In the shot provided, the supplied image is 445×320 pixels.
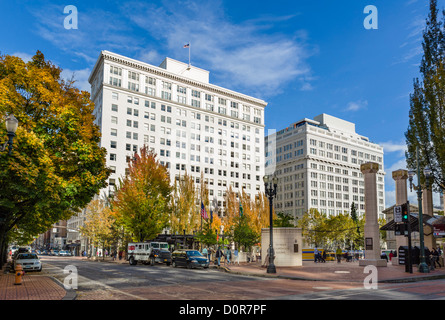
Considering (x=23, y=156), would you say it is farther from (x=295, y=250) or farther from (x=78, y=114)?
(x=295, y=250)

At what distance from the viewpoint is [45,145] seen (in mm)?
22812

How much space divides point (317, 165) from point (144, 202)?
96876mm

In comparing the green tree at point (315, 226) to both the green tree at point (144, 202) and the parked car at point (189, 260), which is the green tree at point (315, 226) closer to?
the green tree at point (144, 202)

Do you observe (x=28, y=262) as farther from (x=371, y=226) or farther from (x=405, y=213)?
(x=371, y=226)

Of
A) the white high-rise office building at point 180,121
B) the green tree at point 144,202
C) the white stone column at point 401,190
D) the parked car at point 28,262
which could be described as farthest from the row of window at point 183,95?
the white stone column at point 401,190

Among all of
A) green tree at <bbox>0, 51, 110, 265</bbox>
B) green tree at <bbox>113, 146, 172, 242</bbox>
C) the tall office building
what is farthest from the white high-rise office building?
green tree at <bbox>0, 51, 110, 265</bbox>

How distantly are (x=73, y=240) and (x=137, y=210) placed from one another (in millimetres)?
79147

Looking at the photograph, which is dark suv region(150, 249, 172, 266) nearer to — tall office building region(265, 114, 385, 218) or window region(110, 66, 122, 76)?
window region(110, 66, 122, 76)

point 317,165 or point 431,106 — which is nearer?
point 431,106

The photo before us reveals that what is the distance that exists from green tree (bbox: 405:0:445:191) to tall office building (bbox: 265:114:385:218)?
91.1 m

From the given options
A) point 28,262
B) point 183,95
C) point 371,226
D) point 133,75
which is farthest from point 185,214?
point 28,262

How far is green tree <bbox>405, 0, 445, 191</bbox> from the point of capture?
3450 cm

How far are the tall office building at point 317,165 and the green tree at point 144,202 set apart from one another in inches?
3325

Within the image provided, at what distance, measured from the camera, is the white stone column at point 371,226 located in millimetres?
36062
